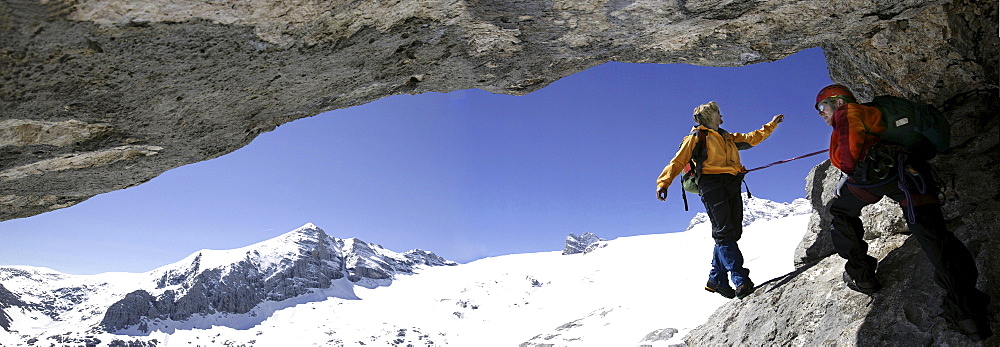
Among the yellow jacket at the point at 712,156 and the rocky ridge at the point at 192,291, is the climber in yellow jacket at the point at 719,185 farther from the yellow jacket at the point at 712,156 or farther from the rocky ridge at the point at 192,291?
the rocky ridge at the point at 192,291

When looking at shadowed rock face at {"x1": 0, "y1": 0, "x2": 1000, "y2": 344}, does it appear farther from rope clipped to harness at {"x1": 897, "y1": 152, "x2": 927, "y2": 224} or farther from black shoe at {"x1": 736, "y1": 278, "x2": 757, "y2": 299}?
rope clipped to harness at {"x1": 897, "y1": 152, "x2": 927, "y2": 224}

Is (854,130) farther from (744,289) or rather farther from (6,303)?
(6,303)

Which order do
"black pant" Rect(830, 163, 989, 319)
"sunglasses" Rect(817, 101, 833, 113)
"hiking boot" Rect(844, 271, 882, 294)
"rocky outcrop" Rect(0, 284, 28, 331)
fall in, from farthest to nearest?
"rocky outcrop" Rect(0, 284, 28, 331) → "hiking boot" Rect(844, 271, 882, 294) → "sunglasses" Rect(817, 101, 833, 113) → "black pant" Rect(830, 163, 989, 319)

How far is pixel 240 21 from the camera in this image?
170 inches

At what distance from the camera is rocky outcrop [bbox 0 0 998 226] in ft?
13.8

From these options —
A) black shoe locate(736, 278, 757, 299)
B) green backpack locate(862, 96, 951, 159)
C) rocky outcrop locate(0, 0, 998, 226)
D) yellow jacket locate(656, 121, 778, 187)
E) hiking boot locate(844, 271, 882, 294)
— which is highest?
rocky outcrop locate(0, 0, 998, 226)

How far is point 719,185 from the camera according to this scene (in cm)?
729

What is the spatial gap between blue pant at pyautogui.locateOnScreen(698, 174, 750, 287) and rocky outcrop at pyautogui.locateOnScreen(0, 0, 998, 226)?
1820 millimetres

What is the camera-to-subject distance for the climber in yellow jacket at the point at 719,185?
7.17 m

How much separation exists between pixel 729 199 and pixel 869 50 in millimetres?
2477

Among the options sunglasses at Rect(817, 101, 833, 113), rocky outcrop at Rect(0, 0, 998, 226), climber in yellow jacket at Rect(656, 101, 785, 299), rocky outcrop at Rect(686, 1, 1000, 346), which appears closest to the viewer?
rocky outcrop at Rect(0, 0, 998, 226)

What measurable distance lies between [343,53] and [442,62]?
1.31 meters

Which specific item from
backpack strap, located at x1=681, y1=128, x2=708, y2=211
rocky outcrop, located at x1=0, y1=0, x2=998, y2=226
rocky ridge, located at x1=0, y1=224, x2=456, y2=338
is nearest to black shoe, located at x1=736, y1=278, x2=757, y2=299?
backpack strap, located at x1=681, y1=128, x2=708, y2=211

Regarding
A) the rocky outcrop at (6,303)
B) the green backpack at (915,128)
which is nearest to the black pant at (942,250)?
the green backpack at (915,128)
